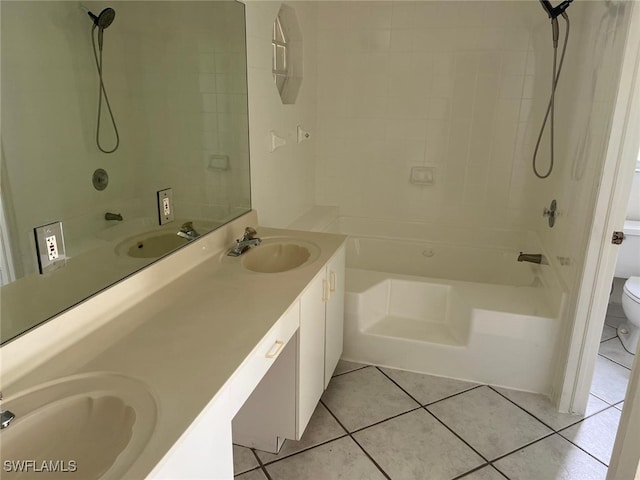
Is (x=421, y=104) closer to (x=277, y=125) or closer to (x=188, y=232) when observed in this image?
(x=277, y=125)

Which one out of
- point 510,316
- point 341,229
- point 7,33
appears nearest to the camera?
point 7,33

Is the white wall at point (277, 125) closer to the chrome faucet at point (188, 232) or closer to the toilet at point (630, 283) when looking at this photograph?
the chrome faucet at point (188, 232)

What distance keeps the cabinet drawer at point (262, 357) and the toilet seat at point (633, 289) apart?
7.19ft

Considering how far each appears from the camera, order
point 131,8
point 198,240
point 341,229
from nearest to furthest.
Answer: point 131,8 → point 198,240 → point 341,229

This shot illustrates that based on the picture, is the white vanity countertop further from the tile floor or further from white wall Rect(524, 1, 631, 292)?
white wall Rect(524, 1, 631, 292)

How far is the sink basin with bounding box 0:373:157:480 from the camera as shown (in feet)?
2.89

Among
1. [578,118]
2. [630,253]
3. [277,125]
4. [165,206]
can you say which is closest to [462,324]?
[578,118]

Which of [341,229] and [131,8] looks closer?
[131,8]

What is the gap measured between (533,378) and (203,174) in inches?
76.8

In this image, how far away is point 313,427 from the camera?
6.75ft

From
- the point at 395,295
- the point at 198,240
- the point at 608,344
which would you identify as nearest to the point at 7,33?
the point at 198,240

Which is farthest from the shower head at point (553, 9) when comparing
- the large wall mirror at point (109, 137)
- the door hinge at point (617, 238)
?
the large wall mirror at point (109, 137)

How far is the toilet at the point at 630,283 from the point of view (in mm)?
2648

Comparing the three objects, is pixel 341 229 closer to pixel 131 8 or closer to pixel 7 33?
pixel 131 8
